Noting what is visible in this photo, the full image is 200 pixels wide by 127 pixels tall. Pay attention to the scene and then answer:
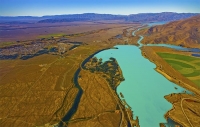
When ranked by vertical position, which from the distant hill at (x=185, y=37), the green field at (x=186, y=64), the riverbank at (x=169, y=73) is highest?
the distant hill at (x=185, y=37)

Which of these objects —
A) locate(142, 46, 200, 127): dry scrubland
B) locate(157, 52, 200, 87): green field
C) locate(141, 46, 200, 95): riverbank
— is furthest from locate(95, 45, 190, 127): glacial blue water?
locate(157, 52, 200, 87): green field

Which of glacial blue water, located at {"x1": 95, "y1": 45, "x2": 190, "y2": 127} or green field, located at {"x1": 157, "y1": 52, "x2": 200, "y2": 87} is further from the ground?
green field, located at {"x1": 157, "y1": 52, "x2": 200, "y2": 87}

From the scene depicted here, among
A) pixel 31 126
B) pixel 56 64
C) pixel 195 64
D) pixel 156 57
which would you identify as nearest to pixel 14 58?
pixel 56 64

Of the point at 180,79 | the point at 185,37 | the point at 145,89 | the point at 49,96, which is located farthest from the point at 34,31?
the point at 180,79

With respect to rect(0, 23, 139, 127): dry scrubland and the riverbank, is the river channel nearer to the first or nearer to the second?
the riverbank

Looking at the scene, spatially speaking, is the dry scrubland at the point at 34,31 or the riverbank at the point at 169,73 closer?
the riverbank at the point at 169,73

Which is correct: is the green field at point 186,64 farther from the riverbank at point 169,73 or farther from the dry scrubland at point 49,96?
the dry scrubland at point 49,96

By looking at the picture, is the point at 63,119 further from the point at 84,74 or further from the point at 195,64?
the point at 195,64

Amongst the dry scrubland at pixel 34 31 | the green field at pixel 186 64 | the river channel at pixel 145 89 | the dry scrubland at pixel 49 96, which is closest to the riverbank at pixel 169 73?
the river channel at pixel 145 89
